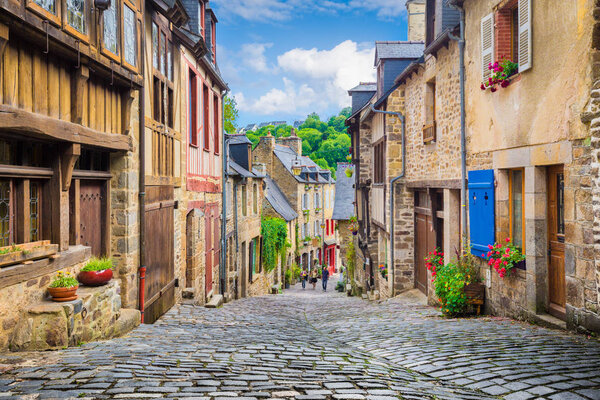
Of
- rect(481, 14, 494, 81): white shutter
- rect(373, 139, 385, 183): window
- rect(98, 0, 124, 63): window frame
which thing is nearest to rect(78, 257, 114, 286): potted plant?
rect(98, 0, 124, 63): window frame

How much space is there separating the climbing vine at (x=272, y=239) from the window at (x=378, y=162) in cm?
825

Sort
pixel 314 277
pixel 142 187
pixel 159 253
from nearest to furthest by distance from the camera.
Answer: pixel 142 187
pixel 159 253
pixel 314 277

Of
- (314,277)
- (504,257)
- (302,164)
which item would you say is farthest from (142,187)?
(302,164)

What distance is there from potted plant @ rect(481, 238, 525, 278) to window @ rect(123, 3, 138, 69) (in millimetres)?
5507

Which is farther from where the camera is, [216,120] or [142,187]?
[216,120]

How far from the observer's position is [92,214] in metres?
6.53

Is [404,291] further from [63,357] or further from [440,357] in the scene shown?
[63,357]

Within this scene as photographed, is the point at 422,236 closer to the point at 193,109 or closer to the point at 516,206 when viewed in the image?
the point at 516,206

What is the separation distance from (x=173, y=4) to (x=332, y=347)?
5.66 meters

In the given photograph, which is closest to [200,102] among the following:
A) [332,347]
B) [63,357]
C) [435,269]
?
[435,269]

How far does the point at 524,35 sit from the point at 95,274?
589 centimetres

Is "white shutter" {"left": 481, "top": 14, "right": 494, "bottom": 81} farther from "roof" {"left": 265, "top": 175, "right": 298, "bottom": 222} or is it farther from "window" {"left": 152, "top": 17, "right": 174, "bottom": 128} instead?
"roof" {"left": 265, "top": 175, "right": 298, "bottom": 222}

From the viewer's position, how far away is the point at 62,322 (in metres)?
4.75

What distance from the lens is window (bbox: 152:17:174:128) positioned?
8.27 metres
